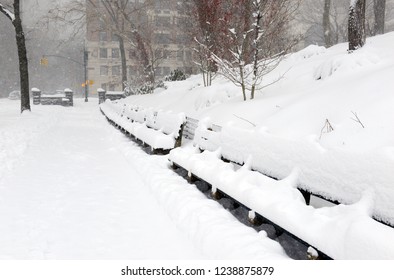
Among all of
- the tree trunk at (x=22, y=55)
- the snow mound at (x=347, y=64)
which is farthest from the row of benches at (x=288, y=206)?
the tree trunk at (x=22, y=55)

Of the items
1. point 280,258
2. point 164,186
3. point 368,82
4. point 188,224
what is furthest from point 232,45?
point 280,258

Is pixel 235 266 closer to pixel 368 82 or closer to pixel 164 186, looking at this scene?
pixel 164 186

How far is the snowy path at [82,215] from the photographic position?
3.98 metres

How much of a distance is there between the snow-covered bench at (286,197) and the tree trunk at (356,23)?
683cm

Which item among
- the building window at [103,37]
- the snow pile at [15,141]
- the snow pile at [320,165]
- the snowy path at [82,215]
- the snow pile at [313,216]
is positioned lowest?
the snowy path at [82,215]

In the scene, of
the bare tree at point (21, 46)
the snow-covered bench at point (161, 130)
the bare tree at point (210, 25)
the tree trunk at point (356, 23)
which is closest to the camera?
the snow-covered bench at point (161, 130)

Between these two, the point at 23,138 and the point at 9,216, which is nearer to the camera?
the point at 9,216

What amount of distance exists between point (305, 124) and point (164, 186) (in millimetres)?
2735

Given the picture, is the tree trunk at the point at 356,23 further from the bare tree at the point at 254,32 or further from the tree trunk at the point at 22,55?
the tree trunk at the point at 22,55

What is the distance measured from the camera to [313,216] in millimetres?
3393

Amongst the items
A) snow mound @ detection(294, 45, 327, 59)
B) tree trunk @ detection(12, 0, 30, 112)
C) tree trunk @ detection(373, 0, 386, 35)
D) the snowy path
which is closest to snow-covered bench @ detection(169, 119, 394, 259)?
the snowy path

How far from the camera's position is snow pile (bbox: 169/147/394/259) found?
2664mm

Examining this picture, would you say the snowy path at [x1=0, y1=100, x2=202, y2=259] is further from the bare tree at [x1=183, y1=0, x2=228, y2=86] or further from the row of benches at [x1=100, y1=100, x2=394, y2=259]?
the bare tree at [x1=183, y1=0, x2=228, y2=86]

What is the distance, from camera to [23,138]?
11.5m
